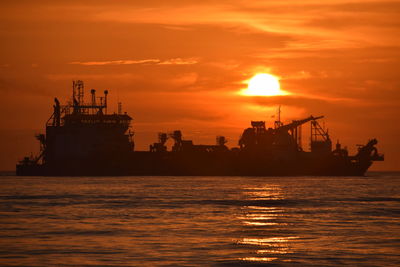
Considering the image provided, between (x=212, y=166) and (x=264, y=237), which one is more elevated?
(x=212, y=166)

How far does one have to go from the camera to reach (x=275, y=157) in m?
158

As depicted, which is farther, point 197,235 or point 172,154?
point 172,154

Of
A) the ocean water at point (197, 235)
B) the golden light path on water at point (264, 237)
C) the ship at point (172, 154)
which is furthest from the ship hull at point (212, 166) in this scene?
the ocean water at point (197, 235)

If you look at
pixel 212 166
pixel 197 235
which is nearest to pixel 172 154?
pixel 212 166

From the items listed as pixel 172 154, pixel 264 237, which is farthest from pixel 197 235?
pixel 172 154

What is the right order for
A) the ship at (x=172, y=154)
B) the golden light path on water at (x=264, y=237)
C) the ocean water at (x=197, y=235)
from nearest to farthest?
1. the ocean water at (x=197, y=235)
2. the golden light path on water at (x=264, y=237)
3. the ship at (x=172, y=154)

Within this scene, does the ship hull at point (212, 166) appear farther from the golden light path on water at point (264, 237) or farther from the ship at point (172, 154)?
the golden light path on water at point (264, 237)

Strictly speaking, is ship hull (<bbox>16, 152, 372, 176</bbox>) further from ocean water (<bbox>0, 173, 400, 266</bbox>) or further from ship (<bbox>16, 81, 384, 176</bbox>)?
ocean water (<bbox>0, 173, 400, 266</bbox>)

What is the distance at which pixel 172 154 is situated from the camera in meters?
155

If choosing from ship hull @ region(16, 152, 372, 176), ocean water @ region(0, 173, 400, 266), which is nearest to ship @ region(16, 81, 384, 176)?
ship hull @ region(16, 152, 372, 176)

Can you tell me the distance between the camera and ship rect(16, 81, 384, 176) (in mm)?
146500

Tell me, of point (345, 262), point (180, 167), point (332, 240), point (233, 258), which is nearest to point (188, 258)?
point (233, 258)

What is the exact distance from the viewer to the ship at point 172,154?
146m

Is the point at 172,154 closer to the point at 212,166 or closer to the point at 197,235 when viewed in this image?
the point at 212,166
